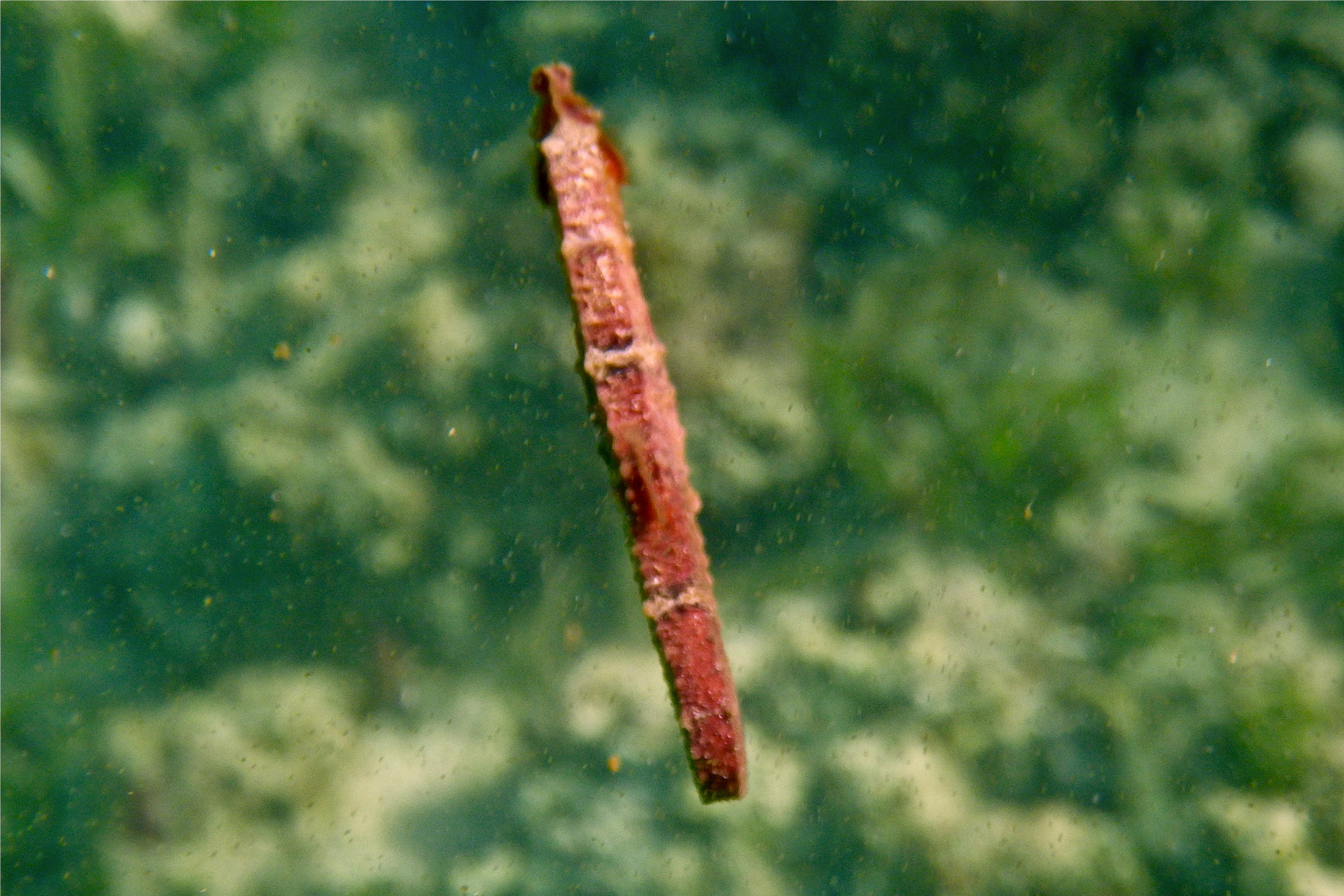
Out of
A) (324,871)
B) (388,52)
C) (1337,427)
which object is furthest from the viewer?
(324,871)

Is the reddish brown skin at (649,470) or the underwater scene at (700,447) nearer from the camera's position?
the reddish brown skin at (649,470)

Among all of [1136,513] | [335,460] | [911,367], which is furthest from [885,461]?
[335,460]

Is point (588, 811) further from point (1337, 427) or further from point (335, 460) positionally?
point (1337, 427)

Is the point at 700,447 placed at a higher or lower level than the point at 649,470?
higher

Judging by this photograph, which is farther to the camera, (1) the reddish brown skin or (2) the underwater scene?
(2) the underwater scene
